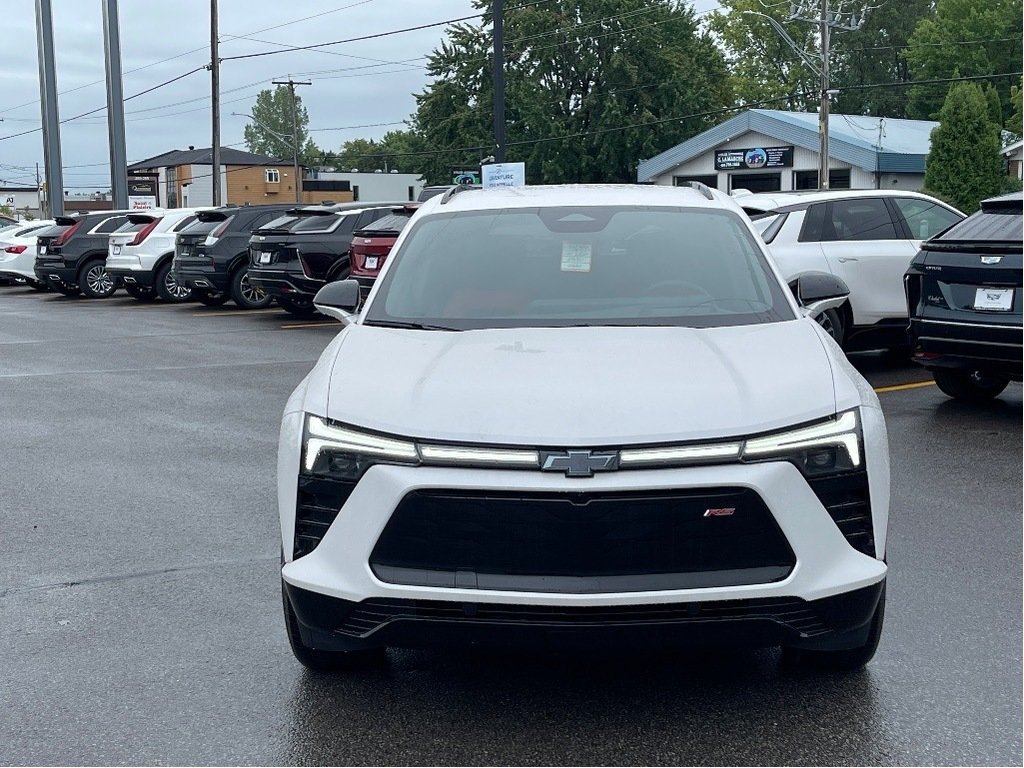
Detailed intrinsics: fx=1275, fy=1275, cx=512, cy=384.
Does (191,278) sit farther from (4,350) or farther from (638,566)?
(638,566)

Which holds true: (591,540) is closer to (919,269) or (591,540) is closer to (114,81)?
(919,269)

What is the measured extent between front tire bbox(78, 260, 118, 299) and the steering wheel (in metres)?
22.3

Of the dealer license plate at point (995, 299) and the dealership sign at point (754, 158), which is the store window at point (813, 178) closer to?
the dealership sign at point (754, 158)

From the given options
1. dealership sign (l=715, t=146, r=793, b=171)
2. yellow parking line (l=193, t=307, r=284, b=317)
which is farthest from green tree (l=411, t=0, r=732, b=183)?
yellow parking line (l=193, t=307, r=284, b=317)

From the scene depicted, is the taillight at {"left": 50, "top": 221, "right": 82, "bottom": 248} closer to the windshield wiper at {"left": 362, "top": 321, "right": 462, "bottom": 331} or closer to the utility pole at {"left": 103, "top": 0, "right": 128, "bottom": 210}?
the utility pole at {"left": 103, "top": 0, "right": 128, "bottom": 210}

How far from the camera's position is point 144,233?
23578mm

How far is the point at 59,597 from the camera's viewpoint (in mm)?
5191

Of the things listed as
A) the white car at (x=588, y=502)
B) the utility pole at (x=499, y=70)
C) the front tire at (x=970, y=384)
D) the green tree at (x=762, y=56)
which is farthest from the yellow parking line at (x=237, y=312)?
the green tree at (x=762, y=56)

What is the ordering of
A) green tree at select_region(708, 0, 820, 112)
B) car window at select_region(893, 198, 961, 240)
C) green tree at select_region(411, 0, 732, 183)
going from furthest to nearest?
green tree at select_region(708, 0, 820, 112)
green tree at select_region(411, 0, 732, 183)
car window at select_region(893, 198, 961, 240)

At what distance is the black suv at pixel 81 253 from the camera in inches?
998

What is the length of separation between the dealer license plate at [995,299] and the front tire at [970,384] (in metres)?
1.28

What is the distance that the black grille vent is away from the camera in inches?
143

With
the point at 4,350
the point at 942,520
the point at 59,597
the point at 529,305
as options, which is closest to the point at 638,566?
the point at 529,305

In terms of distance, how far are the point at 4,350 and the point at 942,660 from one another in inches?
558
